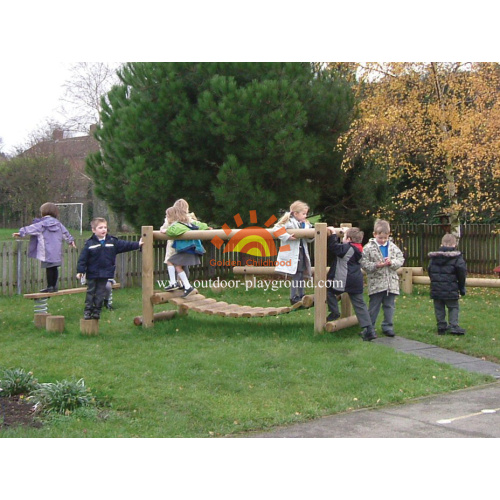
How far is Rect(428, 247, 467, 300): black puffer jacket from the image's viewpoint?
31.6 feet

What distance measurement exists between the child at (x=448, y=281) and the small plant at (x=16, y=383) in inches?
234

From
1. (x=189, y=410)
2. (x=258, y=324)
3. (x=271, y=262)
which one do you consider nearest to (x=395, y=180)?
(x=271, y=262)

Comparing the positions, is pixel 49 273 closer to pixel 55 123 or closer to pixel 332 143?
pixel 332 143

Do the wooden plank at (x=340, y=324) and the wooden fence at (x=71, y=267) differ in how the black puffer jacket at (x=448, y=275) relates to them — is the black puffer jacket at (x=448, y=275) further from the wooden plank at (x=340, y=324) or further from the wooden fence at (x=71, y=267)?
the wooden fence at (x=71, y=267)

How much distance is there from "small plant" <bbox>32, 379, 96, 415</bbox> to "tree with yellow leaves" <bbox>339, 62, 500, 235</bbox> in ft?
36.8

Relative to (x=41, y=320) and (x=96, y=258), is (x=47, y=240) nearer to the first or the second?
(x=41, y=320)

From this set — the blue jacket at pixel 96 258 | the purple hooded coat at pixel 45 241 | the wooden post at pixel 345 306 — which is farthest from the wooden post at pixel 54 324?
the wooden post at pixel 345 306

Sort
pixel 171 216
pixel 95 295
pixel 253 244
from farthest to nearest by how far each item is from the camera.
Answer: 1. pixel 253 244
2. pixel 171 216
3. pixel 95 295

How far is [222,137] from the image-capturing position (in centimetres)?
1533

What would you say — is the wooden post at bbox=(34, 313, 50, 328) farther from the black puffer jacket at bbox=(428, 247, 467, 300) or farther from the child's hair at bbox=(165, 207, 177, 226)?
the black puffer jacket at bbox=(428, 247, 467, 300)

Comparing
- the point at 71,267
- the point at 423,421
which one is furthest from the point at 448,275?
the point at 71,267

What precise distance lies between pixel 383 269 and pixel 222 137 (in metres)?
7.21

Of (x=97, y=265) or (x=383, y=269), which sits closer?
(x=383, y=269)

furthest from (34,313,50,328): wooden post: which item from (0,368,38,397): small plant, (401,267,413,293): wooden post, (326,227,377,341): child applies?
(401,267,413,293): wooden post
